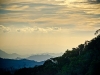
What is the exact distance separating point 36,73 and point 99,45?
3.04 metres

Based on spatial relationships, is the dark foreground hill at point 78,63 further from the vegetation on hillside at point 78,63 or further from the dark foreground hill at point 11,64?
the dark foreground hill at point 11,64

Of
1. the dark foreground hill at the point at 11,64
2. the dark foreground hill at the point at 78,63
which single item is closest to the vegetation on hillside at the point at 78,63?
the dark foreground hill at the point at 78,63

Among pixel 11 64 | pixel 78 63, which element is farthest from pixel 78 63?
pixel 11 64

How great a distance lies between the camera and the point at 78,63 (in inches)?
416

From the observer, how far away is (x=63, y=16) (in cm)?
937

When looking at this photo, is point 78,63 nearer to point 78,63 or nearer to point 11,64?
point 78,63

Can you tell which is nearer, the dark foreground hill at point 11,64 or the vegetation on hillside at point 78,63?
the vegetation on hillside at point 78,63

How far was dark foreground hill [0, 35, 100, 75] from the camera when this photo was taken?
9.51 m

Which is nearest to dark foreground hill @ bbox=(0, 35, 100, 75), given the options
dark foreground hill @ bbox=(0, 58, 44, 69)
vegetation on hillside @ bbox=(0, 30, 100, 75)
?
vegetation on hillside @ bbox=(0, 30, 100, 75)

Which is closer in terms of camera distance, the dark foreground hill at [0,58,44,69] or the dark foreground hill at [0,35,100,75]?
the dark foreground hill at [0,35,100,75]

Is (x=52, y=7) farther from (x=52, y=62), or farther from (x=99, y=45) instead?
(x=52, y=62)

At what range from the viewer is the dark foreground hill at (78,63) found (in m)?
9.51

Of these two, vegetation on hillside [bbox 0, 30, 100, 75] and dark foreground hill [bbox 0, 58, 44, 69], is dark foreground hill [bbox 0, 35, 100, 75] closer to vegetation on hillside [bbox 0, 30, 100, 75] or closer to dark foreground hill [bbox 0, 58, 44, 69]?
vegetation on hillside [bbox 0, 30, 100, 75]

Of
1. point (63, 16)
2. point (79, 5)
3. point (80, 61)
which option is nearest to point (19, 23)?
point (63, 16)
